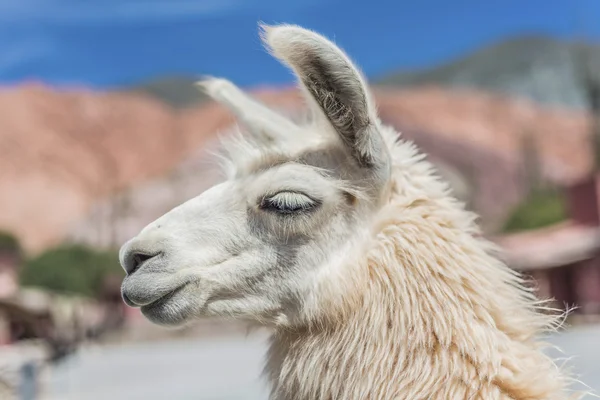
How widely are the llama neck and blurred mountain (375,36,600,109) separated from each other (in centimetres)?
8967

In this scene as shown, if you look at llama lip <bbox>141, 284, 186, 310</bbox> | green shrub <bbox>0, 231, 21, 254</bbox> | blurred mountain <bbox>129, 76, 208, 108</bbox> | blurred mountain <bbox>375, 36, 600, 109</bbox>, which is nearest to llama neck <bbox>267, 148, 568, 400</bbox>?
llama lip <bbox>141, 284, 186, 310</bbox>

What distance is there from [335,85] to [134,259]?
784 millimetres

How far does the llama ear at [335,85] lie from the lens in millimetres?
1981

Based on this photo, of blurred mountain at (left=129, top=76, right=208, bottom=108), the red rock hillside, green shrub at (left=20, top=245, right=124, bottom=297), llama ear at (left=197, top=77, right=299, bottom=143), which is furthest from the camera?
blurred mountain at (left=129, top=76, right=208, bottom=108)

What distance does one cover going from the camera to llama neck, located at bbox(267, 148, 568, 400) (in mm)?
2035

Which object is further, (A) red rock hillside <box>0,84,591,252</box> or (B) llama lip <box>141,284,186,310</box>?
(A) red rock hillside <box>0,84,591,252</box>

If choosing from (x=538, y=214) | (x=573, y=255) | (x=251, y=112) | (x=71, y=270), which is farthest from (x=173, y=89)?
(x=251, y=112)

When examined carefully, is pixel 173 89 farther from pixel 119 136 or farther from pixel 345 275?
pixel 345 275

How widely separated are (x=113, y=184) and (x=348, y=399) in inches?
2984

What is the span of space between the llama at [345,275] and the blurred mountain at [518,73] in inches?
3531

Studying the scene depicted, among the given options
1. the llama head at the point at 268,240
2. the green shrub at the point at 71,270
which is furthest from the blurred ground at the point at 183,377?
the green shrub at the point at 71,270

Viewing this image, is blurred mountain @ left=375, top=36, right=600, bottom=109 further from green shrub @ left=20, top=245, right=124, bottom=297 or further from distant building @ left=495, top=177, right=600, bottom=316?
distant building @ left=495, top=177, right=600, bottom=316

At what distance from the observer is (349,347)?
2.15 meters

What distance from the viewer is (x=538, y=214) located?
108 ft
